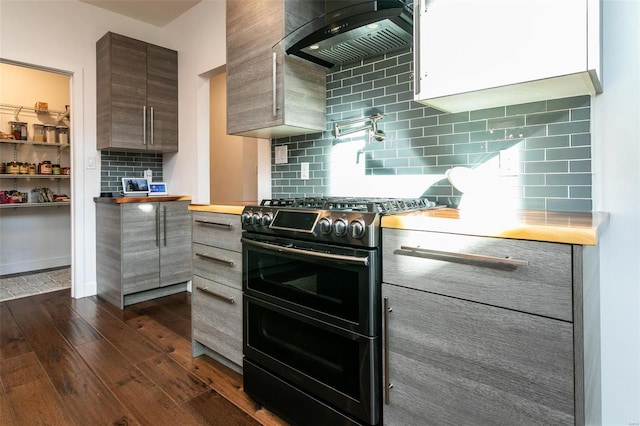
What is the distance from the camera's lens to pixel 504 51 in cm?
124

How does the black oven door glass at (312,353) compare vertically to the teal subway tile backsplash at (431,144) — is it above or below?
below

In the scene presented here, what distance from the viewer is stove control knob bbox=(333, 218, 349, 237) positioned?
1.28 m

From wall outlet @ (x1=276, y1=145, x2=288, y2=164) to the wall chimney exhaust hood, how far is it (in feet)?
2.11

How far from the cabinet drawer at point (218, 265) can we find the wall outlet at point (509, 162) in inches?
51.6

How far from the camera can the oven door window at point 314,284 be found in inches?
49.9

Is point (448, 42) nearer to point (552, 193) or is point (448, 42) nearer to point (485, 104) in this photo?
point (485, 104)

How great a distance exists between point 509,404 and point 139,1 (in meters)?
4.15

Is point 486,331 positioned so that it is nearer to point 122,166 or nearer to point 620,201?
point 620,201

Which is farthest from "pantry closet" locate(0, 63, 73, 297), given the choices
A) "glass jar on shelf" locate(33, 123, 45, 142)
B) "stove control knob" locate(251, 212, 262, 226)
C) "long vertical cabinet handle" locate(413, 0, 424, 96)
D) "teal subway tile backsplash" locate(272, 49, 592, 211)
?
"long vertical cabinet handle" locate(413, 0, 424, 96)

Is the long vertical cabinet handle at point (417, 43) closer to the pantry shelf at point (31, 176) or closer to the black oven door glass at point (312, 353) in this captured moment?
the black oven door glass at point (312, 353)

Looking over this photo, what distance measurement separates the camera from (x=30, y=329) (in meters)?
2.63

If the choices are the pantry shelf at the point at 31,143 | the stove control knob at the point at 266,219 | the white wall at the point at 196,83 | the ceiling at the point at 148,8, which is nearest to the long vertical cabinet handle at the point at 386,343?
the stove control knob at the point at 266,219

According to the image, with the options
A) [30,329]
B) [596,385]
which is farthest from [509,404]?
[30,329]

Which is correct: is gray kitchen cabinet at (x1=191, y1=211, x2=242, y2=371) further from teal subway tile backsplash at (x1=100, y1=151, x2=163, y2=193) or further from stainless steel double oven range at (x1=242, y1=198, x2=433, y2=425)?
teal subway tile backsplash at (x1=100, y1=151, x2=163, y2=193)
